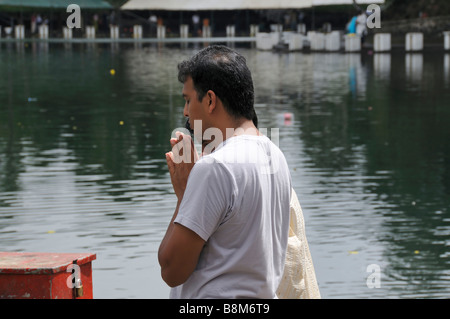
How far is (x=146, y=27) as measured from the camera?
60281 mm

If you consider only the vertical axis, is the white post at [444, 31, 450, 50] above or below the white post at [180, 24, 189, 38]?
below

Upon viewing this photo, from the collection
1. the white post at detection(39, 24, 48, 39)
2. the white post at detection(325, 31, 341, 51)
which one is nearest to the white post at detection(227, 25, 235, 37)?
the white post at detection(39, 24, 48, 39)

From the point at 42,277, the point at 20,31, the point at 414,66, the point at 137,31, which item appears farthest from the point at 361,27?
the point at 42,277

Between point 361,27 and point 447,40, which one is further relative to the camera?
point 361,27

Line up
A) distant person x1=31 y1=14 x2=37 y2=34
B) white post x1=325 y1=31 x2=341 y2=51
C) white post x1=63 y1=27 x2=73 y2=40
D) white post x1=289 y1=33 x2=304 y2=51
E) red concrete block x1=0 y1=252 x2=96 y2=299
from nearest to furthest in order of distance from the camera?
1. red concrete block x1=0 y1=252 x2=96 y2=299
2. white post x1=325 y1=31 x2=341 y2=51
3. white post x1=289 y1=33 x2=304 y2=51
4. white post x1=63 y1=27 x2=73 y2=40
5. distant person x1=31 y1=14 x2=37 y2=34

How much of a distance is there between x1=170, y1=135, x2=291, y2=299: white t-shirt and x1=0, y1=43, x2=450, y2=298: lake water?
386 centimetres

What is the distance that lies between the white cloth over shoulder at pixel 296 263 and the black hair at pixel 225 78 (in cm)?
47

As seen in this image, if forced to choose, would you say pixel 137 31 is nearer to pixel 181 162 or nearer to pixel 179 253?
pixel 181 162

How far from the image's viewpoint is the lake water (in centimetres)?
752

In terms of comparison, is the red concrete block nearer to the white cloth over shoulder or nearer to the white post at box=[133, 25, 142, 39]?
the white cloth over shoulder

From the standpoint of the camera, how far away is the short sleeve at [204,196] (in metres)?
2.68

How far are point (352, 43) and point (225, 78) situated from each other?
38140mm

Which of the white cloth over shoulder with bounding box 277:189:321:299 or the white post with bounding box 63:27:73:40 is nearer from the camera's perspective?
the white cloth over shoulder with bounding box 277:189:321:299

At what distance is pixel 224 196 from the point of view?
270 cm
